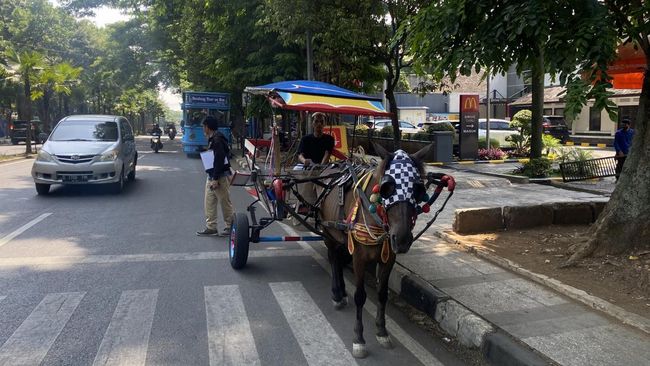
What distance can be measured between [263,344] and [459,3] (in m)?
4.55

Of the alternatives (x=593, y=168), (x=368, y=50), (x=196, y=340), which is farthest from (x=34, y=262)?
(x=593, y=168)

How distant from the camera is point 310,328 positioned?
475 cm

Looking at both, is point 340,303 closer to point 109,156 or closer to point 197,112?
point 109,156

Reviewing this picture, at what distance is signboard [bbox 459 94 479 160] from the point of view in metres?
20.1

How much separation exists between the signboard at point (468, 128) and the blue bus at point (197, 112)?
11.5 m

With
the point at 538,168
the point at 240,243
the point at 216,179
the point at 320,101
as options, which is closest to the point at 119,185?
the point at 216,179

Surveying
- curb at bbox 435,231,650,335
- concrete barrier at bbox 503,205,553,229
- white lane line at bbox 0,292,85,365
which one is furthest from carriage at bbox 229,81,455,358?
concrete barrier at bbox 503,205,553,229

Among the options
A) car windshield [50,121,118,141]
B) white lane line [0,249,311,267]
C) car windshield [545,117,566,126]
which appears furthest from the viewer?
car windshield [545,117,566,126]

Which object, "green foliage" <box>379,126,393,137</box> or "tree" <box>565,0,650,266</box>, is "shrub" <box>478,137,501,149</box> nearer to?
"green foliage" <box>379,126,393,137</box>

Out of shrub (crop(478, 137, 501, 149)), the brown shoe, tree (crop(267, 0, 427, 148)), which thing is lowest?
the brown shoe

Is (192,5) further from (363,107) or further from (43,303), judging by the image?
(43,303)

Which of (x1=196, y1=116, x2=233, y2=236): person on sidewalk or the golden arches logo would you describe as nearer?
(x1=196, y1=116, x2=233, y2=236): person on sidewalk

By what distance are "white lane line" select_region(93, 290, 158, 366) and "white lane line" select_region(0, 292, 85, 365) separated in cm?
43

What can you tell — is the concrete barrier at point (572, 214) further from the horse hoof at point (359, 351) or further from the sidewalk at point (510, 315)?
the horse hoof at point (359, 351)
